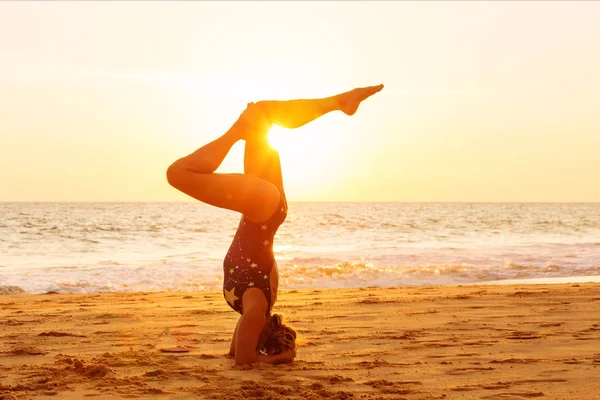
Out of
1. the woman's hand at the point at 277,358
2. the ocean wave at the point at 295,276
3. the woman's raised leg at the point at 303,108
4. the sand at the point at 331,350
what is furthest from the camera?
the ocean wave at the point at 295,276

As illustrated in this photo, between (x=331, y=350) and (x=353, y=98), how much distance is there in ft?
6.68

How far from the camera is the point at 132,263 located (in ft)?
51.8

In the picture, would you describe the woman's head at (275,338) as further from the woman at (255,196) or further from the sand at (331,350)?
the sand at (331,350)

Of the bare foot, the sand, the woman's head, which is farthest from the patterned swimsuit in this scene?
the bare foot

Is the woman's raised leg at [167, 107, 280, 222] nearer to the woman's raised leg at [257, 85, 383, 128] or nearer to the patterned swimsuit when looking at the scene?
the woman's raised leg at [257, 85, 383, 128]

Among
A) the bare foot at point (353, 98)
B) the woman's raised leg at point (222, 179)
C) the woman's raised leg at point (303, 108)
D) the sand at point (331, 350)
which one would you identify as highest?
the bare foot at point (353, 98)

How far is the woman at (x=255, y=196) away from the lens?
372cm

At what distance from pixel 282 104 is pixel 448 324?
3157mm

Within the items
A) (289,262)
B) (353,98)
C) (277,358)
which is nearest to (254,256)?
(277,358)

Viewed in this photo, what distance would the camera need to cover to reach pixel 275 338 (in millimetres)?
4406

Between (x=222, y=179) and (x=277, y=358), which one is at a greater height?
(x=222, y=179)

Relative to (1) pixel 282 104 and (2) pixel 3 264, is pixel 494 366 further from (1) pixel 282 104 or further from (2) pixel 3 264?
(2) pixel 3 264

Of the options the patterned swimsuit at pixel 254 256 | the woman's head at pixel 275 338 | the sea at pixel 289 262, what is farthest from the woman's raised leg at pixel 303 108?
the sea at pixel 289 262

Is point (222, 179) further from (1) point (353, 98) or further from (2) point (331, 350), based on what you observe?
Answer: (2) point (331, 350)
